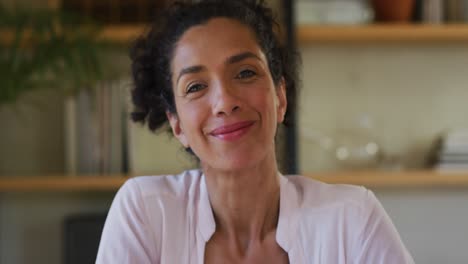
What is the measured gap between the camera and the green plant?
2.09 m

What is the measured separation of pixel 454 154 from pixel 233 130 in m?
1.30

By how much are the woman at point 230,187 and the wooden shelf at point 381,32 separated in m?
0.82

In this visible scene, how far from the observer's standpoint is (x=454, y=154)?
2.32 meters

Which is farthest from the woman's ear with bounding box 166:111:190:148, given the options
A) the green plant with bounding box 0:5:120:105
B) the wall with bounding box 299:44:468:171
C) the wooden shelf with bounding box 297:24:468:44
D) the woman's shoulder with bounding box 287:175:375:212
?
the wall with bounding box 299:44:468:171

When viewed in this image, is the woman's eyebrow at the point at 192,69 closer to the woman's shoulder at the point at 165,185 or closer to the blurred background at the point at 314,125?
the woman's shoulder at the point at 165,185

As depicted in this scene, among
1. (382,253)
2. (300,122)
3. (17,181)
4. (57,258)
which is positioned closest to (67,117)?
(17,181)

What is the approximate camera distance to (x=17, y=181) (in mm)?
2250

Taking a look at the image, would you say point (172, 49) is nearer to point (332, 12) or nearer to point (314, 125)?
point (332, 12)

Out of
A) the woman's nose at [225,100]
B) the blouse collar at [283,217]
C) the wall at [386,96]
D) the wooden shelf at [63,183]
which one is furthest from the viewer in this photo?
the wall at [386,96]

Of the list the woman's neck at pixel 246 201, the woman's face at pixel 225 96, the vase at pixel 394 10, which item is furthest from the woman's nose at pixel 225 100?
the vase at pixel 394 10

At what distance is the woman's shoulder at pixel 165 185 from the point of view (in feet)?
4.60

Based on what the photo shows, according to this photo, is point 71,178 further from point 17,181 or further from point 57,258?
point 57,258

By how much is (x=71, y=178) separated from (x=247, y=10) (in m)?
1.10

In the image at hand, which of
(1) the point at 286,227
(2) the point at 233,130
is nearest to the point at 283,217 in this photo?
(1) the point at 286,227
